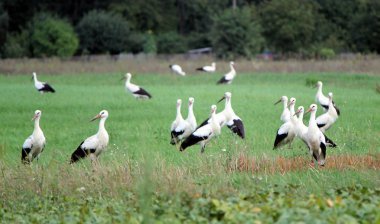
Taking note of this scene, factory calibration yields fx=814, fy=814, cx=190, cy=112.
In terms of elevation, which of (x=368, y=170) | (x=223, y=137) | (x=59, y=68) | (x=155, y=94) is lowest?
(x=59, y=68)

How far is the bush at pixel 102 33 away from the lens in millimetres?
57969

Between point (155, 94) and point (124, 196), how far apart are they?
17874 millimetres

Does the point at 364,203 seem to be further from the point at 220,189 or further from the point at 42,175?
the point at 42,175

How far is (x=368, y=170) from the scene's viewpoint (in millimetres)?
11133

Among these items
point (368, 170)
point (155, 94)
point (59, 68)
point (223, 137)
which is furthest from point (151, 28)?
point (368, 170)

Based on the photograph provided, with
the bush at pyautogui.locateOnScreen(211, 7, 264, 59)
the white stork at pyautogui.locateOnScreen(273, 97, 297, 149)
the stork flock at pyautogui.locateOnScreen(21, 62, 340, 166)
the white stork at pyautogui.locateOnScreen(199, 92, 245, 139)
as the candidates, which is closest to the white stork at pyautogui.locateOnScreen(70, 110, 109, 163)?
the stork flock at pyautogui.locateOnScreen(21, 62, 340, 166)

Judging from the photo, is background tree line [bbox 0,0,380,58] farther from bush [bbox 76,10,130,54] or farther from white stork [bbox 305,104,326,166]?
white stork [bbox 305,104,326,166]

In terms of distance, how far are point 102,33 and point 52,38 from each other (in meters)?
4.87

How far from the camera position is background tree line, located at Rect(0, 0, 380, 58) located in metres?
52.7

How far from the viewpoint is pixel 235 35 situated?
171 ft

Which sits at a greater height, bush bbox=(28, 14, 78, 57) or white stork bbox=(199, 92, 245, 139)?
white stork bbox=(199, 92, 245, 139)

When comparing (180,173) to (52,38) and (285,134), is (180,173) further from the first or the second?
(52,38)

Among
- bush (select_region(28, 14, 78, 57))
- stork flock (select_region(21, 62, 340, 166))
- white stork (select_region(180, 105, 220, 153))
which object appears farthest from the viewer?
bush (select_region(28, 14, 78, 57))

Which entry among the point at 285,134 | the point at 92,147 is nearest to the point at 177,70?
the point at 285,134
